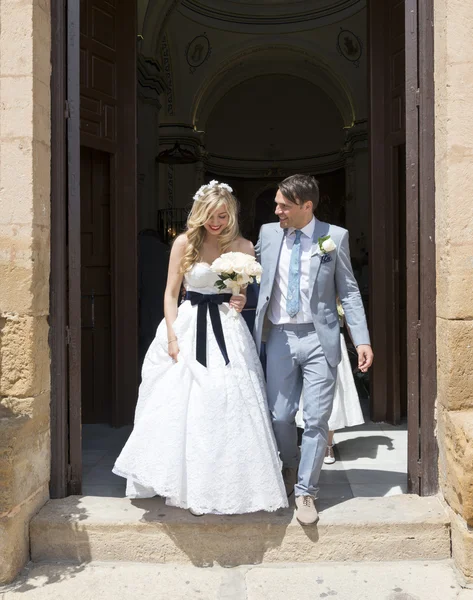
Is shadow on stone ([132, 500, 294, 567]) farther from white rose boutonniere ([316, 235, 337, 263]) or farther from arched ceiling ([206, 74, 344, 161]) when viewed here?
arched ceiling ([206, 74, 344, 161])

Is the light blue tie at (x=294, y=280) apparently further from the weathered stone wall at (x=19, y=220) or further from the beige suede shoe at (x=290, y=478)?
the weathered stone wall at (x=19, y=220)

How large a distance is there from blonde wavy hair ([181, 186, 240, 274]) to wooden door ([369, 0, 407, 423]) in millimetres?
2569

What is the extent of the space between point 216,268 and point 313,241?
1.90ft

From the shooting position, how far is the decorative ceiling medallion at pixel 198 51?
13352 millimetres

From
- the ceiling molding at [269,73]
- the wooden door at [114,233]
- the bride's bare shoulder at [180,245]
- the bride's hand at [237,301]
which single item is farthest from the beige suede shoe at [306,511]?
the ceiling molding at [269,73]

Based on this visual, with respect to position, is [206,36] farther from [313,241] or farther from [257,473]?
[257,473]

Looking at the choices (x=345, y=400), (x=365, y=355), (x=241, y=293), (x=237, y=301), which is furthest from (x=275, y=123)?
(x=365, y=355)

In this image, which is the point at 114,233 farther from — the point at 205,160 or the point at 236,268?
the point at 205,160

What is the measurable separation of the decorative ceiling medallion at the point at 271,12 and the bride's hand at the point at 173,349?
458 inches

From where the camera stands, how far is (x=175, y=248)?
3.46 m

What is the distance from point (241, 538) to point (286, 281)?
1423mm

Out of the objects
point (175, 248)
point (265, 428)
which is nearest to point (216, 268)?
point (175, 248)

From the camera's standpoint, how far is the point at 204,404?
3.13 metres

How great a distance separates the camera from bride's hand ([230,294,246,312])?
133 inches
